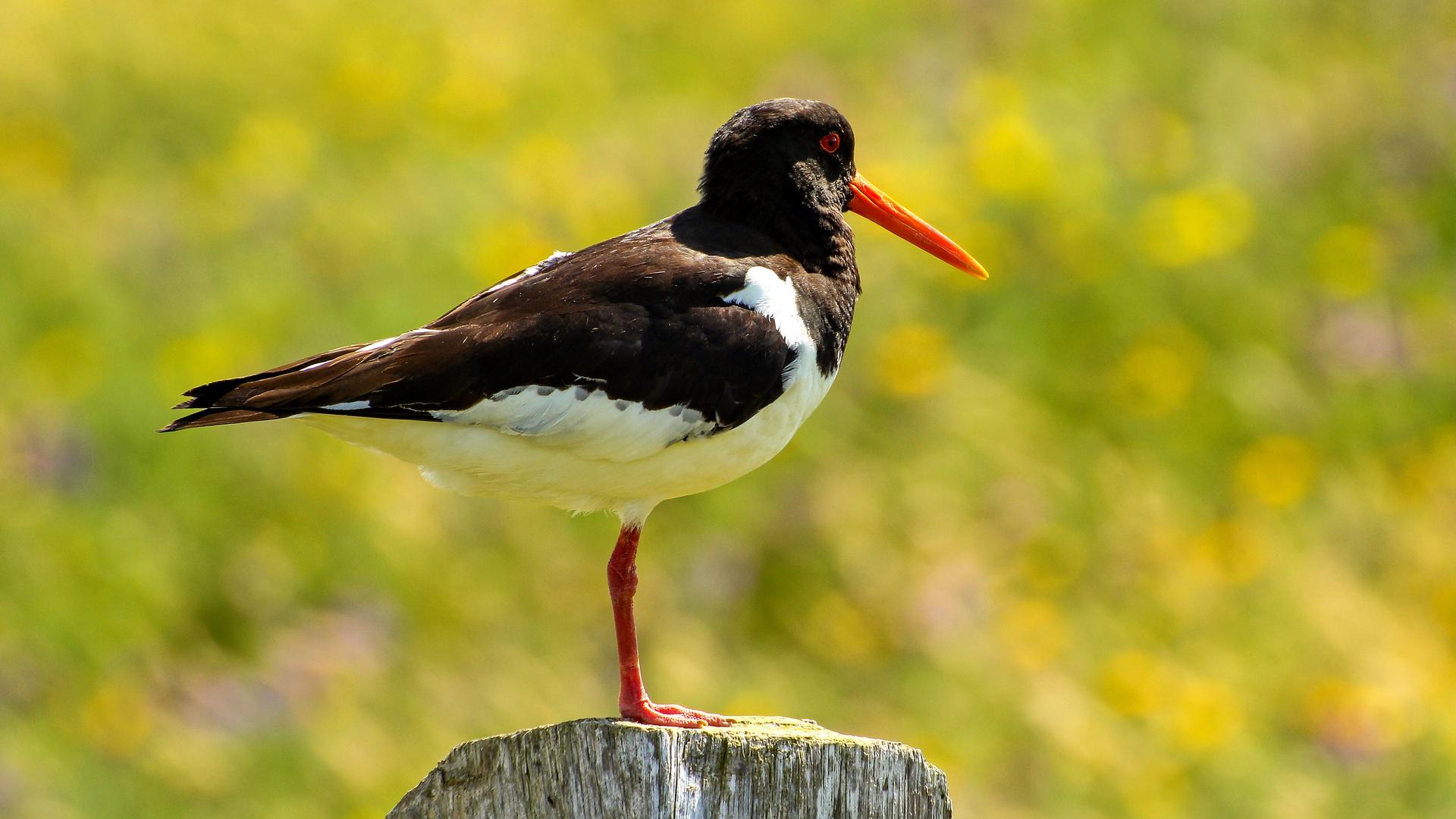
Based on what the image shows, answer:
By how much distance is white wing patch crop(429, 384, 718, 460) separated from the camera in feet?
12.1

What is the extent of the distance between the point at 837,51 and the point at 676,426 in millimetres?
7006

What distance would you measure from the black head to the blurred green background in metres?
2.75

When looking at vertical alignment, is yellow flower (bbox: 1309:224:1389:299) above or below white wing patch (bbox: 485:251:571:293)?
above

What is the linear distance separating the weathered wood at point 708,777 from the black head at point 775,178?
5.93 ft

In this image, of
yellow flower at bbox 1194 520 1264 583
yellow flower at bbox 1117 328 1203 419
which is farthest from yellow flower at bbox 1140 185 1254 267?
yellow flower at bbox 1194 520 1264 583

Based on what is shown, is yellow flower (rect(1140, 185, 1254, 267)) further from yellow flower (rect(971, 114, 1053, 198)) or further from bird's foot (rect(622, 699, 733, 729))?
bird's foot (rect(622, 699, 733, 729))

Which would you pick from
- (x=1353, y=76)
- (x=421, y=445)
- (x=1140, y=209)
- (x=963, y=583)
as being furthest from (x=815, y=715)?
(x=1353, y=76)

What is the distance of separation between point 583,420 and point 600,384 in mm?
110

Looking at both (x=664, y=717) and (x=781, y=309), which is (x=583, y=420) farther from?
(x=664, y=717)

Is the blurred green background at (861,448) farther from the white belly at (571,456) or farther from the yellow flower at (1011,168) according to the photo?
the white belly at (571,456)

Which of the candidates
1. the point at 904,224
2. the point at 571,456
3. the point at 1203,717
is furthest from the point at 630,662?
the point at 1203,717

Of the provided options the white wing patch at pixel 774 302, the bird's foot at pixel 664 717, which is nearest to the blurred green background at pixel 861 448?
the bird's foot at pixel 664 717

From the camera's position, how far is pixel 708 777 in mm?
2992

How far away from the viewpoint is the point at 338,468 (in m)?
6.99
